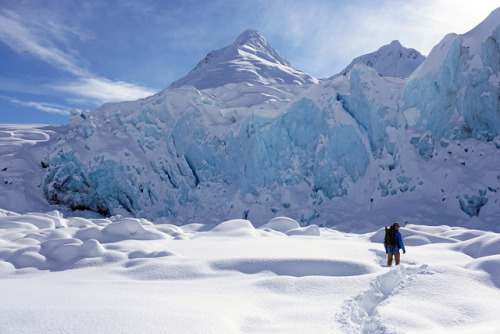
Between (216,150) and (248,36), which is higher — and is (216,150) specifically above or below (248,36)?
below

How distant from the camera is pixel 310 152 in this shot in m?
17.0

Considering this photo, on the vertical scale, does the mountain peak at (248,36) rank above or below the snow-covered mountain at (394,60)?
above

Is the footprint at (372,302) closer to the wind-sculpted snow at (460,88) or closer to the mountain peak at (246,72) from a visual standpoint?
the wind-sculpted snow at (460,88)

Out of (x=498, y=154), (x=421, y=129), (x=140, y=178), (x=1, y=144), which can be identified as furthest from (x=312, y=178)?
(x=1, y=144)

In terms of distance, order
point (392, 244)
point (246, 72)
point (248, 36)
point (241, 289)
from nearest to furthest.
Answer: point (241, 289) → point (392, 244) → point (246, 72) → point (248, 36)

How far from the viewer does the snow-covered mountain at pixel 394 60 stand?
43594mm

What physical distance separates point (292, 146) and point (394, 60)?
36.1 m

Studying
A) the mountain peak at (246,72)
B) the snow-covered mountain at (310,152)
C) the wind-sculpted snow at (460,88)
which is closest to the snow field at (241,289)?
the snow-covered mountain at (310,152)

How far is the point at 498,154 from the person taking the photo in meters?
12.9

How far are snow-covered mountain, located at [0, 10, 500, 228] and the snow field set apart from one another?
275 inches

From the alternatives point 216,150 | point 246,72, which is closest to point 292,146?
point 216,150

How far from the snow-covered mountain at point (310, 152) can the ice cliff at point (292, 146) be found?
0.17ft

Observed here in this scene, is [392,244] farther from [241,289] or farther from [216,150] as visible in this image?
[216,150]

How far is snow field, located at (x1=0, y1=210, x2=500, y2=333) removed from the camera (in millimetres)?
3027
